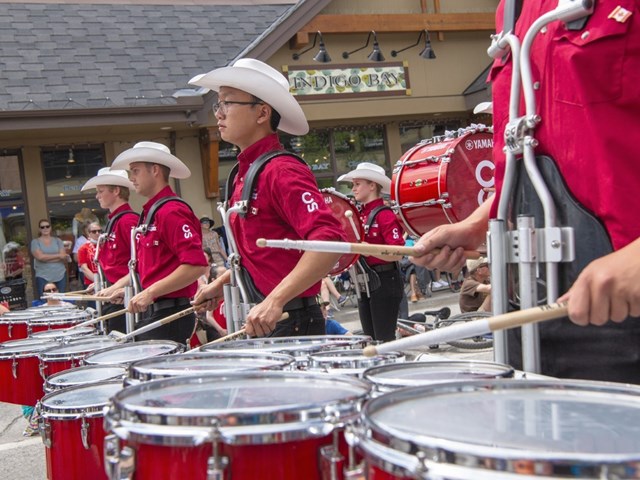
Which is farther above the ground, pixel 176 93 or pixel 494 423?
pixel 176 93

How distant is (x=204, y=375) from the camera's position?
188 centimetres

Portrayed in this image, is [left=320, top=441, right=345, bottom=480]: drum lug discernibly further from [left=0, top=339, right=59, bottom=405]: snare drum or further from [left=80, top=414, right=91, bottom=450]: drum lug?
[left=0, top=339, right=59, bottom=405]: snare drum

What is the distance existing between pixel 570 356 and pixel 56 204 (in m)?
12.1

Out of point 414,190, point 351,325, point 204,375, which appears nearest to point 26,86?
point 351,325

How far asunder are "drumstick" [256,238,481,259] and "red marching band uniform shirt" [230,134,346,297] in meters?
1.15

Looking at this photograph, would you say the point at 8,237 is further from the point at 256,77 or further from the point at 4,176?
the point at 256,77

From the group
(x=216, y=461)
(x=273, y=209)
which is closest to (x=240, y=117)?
(x=273, y=209)

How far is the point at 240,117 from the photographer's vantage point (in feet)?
12.4

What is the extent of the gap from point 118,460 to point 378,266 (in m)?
6.53

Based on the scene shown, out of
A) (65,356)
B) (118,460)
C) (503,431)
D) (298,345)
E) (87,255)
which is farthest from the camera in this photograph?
(87,255)

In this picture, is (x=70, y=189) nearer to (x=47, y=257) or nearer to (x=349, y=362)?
(x=47, y=257)

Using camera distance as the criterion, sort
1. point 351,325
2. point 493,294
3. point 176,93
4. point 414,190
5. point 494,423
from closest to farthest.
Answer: point 494,423, point 493,294, point 414,190, point 351,325, point 176,93

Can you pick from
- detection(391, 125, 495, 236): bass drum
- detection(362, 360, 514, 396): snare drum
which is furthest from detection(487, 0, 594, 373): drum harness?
detection(391, 125, 495, 236): bass drum

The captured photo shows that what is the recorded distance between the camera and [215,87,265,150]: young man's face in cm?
377
